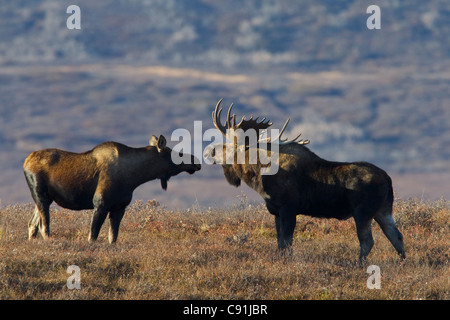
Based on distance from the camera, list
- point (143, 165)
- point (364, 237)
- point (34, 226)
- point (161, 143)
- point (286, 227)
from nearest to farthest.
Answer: point (364, 237)
point (286, 227)
point (143, 165)
point (161, 143)
point (34, 226)

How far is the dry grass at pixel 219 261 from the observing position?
34.1 feet

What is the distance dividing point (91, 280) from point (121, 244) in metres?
2.53

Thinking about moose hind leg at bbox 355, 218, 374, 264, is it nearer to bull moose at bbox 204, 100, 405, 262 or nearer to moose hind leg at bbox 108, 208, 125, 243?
bull moose at bbox 204, 100, 405, 262

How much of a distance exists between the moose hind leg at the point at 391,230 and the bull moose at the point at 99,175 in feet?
12.6

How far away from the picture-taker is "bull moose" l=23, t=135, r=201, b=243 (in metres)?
13.2

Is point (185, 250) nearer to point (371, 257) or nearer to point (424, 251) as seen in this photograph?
point (371, 257)

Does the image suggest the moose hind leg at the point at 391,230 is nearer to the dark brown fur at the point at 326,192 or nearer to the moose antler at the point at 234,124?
the dark brown fur at the point at 326,192

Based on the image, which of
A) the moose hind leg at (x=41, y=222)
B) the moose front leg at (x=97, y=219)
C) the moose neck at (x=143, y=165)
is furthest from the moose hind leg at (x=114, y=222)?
the moose hind leg at (x=41, y=222)

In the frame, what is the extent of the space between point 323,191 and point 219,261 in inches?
97.5

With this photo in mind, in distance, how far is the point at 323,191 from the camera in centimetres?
1266

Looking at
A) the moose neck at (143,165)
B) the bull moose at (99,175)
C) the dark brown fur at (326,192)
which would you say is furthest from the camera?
the moose neck at (143,165)

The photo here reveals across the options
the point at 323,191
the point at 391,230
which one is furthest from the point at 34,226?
the point at 391,230

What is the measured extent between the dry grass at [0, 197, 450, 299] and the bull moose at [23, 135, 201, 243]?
2.53ft

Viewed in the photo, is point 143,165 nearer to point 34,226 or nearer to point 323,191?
point 34,226
